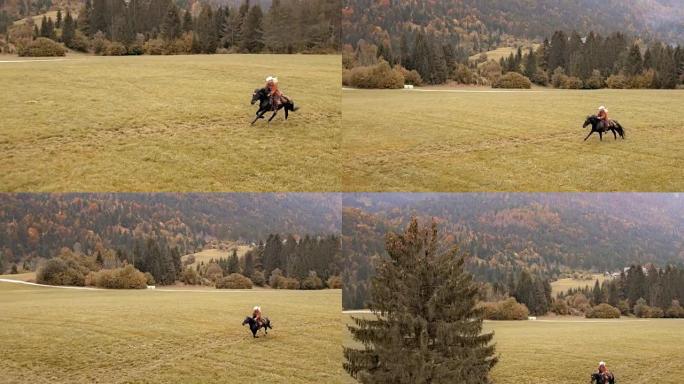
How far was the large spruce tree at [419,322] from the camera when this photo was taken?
1917 centimetres

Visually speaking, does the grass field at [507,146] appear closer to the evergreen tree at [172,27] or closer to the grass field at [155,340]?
the grass field at [155,340]

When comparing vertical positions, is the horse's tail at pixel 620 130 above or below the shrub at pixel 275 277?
above

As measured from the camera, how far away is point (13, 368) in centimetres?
2208

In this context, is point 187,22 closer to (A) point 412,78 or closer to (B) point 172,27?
(B) point 172,27

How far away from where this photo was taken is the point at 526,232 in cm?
3725

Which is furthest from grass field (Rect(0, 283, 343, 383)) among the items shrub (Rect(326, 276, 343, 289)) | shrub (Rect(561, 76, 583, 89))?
shrub (Rect(561, 76, 583, 89))

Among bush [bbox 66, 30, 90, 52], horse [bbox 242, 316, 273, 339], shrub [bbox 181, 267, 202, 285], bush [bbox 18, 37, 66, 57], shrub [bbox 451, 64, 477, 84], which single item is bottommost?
shrub [bbox 181, 267, 202, 285]

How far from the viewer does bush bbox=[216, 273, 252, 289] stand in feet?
114

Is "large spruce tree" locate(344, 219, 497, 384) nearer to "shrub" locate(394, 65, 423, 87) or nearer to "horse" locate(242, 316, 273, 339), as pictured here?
"horse" locate(242, 316, 273, 339)

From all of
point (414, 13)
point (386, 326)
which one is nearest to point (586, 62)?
point (414, 13)

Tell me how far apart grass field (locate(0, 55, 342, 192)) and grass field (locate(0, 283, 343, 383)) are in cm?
612

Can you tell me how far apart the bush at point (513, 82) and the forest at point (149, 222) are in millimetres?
13904

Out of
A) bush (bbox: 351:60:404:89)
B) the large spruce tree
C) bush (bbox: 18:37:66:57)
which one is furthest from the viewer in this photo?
bush (bbox: 18:37:66:57)

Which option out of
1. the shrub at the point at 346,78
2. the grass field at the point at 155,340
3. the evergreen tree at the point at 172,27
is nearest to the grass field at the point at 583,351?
the grass field at the point at 155,340
